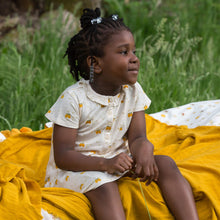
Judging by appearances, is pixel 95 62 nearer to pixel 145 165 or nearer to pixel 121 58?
pixel 121 58

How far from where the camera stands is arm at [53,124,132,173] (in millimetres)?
1998

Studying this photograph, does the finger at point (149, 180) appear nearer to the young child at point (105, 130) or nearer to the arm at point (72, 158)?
the young child at point (105, 130)

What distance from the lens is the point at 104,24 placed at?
2145 mm

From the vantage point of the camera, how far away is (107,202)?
1.95 meters

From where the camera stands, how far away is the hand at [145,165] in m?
2.02

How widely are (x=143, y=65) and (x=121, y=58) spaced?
201 centimetres

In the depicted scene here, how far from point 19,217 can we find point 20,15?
3.90 meters

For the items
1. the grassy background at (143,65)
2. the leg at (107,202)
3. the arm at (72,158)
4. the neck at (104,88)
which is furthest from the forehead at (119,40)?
the grassy background at (143,65)

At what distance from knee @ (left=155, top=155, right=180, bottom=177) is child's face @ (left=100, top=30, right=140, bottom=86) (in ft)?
1.34

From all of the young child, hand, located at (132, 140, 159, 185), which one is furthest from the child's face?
hand, located at (132, 140, 159, 185)

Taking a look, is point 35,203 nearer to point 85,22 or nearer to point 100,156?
point 100,156

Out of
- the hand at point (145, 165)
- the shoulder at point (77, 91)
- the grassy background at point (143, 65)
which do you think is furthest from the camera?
the grassy background at point (143, 65)

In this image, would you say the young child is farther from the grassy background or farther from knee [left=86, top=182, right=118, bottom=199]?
the grassy background

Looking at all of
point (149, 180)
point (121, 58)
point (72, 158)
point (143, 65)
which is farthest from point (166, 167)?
point (143, 65)
